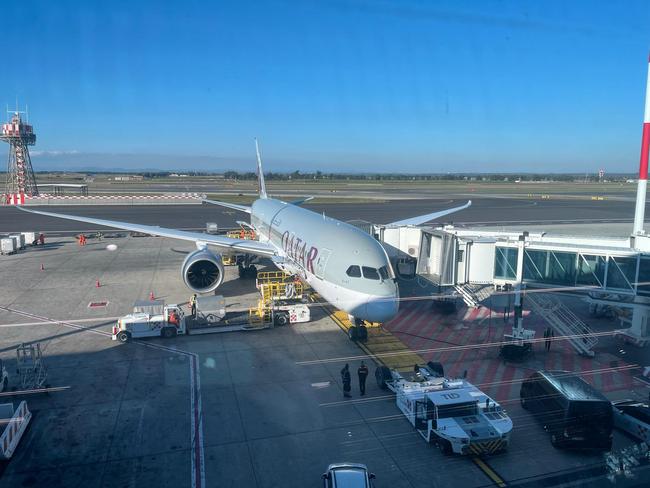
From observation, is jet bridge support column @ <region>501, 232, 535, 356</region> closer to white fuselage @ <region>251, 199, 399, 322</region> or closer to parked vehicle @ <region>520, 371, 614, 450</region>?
parked vehicle @ <region>520, 371, 614, 450</region>

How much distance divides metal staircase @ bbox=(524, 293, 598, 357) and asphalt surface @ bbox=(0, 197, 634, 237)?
36.1 m

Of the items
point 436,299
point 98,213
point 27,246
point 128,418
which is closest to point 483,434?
point 128,418

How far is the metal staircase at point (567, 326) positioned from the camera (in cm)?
1934

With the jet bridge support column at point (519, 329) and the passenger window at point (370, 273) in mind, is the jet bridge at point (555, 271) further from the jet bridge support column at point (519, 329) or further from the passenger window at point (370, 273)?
the passenger window at point (370, 273)

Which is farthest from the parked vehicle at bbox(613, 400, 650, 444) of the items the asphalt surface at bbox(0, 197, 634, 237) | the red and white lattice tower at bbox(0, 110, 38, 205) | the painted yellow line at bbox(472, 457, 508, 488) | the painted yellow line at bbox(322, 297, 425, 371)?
the red and white lattice tower at bbox(0, 110, 38, 205)

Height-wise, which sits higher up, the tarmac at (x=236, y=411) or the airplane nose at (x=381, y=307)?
the airplane nose at (x=381, y=307)

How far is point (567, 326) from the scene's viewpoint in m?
20.3

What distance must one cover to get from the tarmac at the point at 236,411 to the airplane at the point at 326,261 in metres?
2.16

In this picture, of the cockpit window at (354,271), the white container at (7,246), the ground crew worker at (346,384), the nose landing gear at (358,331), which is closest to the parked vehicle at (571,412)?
the ground crew worker at (346,384)

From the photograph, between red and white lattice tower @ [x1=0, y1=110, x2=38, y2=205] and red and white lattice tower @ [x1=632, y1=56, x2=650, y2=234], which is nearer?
red and white lattice tower @ [x1=632, y1=56, x2=650, y2=234]

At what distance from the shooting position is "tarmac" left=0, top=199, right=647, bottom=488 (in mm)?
11570

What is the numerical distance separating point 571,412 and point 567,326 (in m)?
8.45

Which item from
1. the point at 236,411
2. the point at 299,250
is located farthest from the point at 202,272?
the point at 236,411

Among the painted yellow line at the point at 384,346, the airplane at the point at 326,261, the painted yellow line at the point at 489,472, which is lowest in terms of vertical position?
the painted yellow line at the point at 489,472
